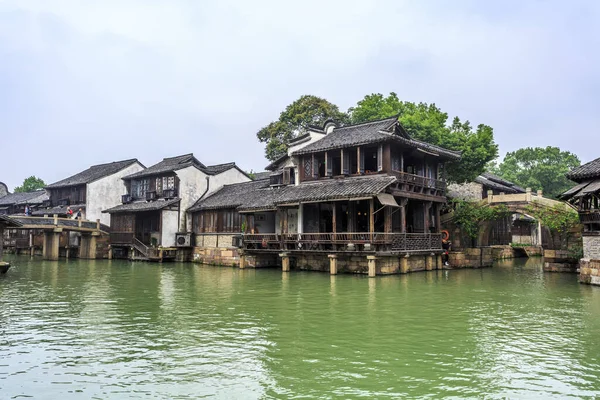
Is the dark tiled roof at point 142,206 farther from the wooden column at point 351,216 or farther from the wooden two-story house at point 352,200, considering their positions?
the wooden column at point 351,216

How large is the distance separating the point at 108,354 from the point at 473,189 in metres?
39.0

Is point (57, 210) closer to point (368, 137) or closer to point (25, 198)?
point (25, 198)

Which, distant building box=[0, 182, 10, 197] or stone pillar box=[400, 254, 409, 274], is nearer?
stone pillar box=[400, 254, 409, 274]

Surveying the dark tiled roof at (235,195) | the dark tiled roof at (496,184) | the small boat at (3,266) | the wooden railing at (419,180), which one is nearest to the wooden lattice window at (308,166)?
the dark tiled roof at (235,195)

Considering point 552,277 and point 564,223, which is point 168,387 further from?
point 564,223

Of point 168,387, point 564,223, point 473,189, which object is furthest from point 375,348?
point 473,189

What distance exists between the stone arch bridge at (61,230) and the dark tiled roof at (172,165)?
18.3ft

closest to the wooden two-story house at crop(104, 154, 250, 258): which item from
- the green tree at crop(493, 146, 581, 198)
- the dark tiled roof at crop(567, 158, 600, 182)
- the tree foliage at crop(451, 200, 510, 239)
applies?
the tree foliage at crop(451, 200, 510, 239)

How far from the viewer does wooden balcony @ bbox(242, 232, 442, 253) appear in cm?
2403

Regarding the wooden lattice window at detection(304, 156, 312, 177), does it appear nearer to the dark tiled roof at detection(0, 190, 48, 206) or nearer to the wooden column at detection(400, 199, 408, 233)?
the wooden column at detection(400, 199, 408, 233)

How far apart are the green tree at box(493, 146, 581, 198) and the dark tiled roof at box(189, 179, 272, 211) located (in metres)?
37.7

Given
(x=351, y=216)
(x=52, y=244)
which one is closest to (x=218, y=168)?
(x=52, y=244)

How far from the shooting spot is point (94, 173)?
4594 cm

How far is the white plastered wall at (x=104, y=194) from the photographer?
138ft
